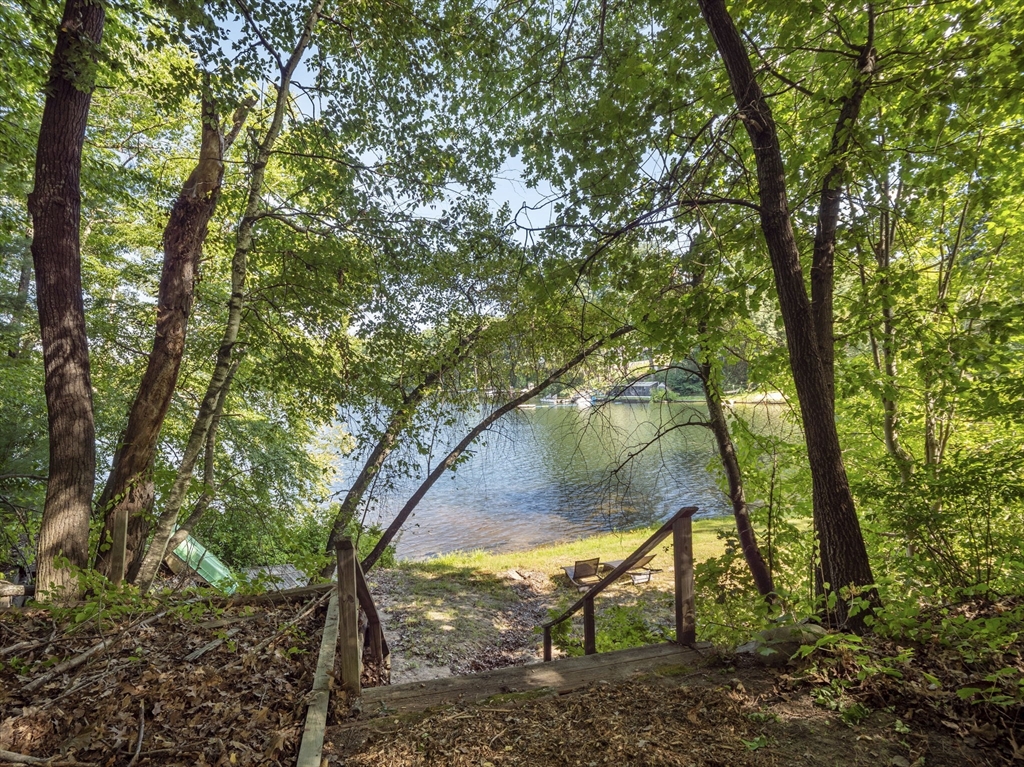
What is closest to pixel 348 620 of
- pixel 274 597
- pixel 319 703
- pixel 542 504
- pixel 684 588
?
pixel 319 703

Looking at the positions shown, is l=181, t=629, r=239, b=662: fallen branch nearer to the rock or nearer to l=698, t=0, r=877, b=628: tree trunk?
the rock

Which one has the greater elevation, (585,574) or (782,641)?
(782,641)

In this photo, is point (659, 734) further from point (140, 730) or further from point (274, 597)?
point (274, 597)

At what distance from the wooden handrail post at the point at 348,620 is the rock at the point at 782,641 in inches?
97.3

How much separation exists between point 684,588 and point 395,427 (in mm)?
3987

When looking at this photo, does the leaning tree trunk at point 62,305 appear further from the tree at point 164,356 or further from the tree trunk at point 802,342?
the tree trunk at point 802,342

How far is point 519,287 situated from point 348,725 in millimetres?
4327

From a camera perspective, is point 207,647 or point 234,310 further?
point 234,310

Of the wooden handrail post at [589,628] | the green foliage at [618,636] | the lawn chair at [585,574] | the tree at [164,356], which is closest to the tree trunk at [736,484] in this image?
the green foliage at [618,636]

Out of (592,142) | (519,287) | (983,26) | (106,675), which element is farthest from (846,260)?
(106,675)

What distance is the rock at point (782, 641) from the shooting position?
2.79 metres

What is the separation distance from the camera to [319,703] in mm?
2463

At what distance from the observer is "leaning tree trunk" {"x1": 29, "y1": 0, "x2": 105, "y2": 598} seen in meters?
3.79

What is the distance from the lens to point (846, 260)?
13.8ft
